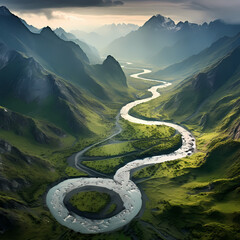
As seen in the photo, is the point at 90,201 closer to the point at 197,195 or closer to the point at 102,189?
the point at 102,189

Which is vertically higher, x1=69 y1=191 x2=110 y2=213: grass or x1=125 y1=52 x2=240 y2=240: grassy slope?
x1=125 y1=52 x2=240 y2=240: grassy slope

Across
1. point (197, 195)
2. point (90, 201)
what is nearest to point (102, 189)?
point (90, 201)

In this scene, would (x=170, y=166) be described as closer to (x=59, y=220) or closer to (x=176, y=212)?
(x=176, y=212)

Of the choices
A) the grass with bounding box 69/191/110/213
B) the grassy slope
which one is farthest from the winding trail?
the grassy slope

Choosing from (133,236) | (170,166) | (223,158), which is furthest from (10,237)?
(223,158)

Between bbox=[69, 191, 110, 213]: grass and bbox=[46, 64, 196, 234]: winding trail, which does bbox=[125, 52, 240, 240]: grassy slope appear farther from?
bbox=[69, 191, 110, 213]: grass

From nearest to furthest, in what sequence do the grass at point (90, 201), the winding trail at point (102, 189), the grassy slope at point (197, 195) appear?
1. the grassy slope at point (197, 195)
2. the winding trail at point (102, 189)
3. the grass at point (90, 201)

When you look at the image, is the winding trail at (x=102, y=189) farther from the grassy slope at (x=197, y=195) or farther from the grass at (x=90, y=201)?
the grassy slope at (x=197, y=195)

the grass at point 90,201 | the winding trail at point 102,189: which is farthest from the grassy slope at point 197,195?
the grass at point 90,201
